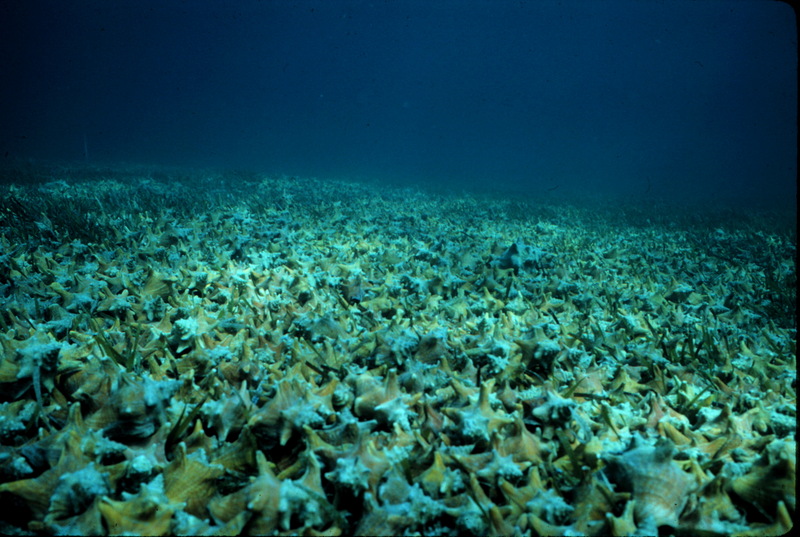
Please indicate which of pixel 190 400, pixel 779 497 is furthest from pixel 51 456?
pixel 779 497

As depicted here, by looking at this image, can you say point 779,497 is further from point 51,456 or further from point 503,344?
point 51,456

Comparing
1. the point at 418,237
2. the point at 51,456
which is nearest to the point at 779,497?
the point at 51,456

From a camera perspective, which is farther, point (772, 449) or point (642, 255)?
point (642, 255)

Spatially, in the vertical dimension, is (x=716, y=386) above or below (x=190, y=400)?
above

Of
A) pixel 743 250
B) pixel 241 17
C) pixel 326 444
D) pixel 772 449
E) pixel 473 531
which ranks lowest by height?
pixel 473 531

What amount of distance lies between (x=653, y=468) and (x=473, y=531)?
2.15 ft

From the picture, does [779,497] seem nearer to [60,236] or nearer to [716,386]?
[716,386]

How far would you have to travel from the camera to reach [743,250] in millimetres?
7598

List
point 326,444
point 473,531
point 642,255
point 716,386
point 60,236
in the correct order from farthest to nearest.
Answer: point 642,255 → point 60,236 → point 716,386 → point 326,444 → point 473,531

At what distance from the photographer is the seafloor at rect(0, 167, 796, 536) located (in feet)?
4.43

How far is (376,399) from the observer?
1.88 meters

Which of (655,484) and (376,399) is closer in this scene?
(655,484)

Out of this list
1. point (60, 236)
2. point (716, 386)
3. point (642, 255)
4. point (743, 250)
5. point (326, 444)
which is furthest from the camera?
point (743, 250)

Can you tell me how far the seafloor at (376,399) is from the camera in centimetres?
135
